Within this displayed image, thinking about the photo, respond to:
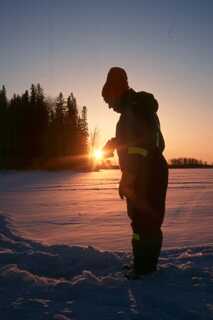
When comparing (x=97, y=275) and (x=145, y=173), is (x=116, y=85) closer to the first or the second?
(x=145, y=173)

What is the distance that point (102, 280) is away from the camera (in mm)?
3221

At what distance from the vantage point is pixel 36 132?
179 feet

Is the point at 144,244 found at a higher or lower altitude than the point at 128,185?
lower

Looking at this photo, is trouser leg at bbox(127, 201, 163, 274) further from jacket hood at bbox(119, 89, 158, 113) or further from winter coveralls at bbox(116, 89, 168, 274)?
jacket hood at bbox(119, 89, 158, 113)

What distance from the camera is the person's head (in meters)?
3.78

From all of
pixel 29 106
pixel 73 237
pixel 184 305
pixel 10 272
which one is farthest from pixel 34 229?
pixel 29 106

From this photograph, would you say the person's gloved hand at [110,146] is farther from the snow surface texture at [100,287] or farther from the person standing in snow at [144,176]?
the snow surface texture at [100,287]

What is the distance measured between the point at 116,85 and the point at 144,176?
86cm

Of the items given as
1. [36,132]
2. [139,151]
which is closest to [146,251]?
[139,151]

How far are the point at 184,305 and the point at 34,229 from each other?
4.09 meters

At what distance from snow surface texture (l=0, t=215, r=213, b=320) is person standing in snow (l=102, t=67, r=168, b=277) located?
21cm

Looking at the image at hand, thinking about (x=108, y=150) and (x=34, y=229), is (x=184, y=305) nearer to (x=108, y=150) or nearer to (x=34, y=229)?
(x=108, y=150)

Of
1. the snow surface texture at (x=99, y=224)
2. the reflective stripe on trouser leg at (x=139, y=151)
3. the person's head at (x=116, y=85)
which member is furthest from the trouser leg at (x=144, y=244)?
the snow surface texture at (x=99, y=224)

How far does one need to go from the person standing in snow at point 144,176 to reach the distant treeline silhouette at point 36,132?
4670cm
